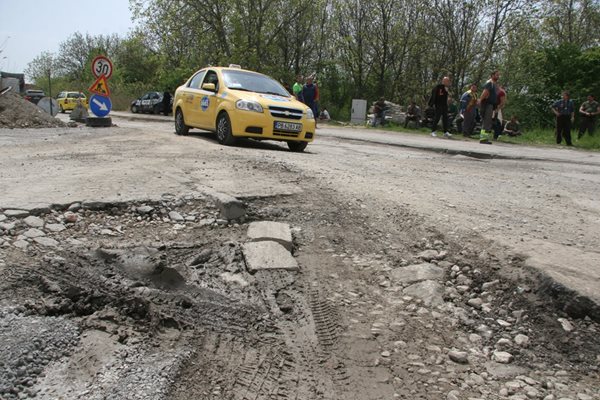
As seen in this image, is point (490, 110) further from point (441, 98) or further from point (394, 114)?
point (394, 114)

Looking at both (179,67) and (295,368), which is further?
(179,67)

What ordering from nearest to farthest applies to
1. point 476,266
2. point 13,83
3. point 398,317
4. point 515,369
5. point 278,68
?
point 515,369, point 398,317, point 476,266, point 13,83, point 278,68

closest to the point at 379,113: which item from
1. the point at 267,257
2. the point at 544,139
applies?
the point at 544,139

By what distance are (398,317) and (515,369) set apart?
0.72m

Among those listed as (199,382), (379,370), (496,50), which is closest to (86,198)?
(199,382)

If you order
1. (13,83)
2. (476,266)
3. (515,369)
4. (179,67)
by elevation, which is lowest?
(515,369)

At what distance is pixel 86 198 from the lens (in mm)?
4719

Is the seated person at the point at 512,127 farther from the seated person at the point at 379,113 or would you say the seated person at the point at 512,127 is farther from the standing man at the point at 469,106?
the seated person at the point at 379,113

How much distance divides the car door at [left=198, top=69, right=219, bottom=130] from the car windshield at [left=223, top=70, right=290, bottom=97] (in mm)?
291

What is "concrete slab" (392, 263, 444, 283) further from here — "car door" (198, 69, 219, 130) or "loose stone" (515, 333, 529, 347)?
"car door" (198, 69, 219, 130)

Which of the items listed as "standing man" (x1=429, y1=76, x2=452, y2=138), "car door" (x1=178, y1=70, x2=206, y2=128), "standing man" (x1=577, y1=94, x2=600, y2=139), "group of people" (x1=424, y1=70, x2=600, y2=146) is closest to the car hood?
"car door" (x1=178, y1=70, x2=206, y2=128)

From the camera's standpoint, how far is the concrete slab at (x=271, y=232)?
13.2ft

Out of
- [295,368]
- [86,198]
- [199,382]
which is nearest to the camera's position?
[199,382]

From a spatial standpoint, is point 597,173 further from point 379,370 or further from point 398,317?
point 379,370
